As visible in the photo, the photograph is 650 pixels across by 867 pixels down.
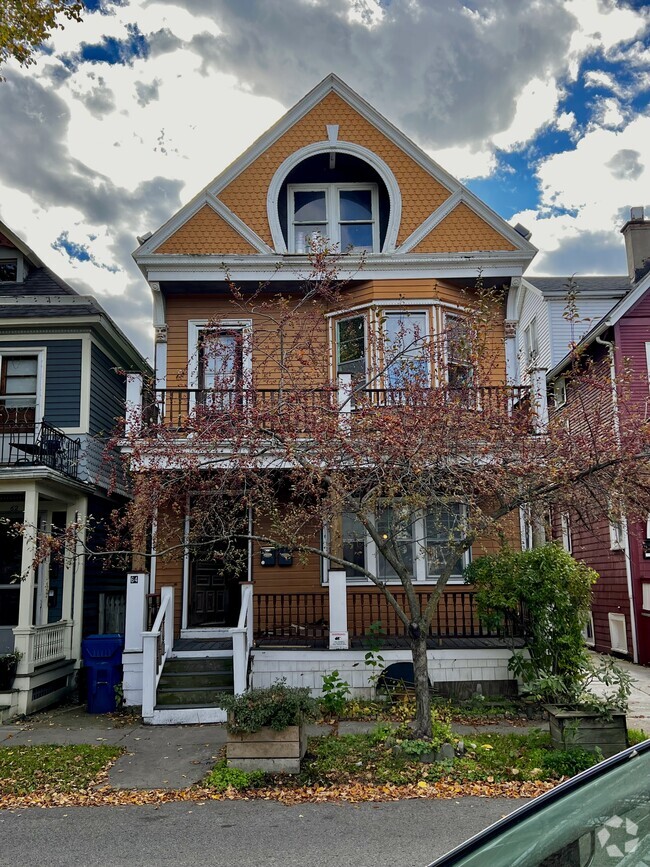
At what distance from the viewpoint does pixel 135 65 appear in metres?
12.5

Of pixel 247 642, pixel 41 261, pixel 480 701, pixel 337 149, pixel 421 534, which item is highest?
pixel 337 149

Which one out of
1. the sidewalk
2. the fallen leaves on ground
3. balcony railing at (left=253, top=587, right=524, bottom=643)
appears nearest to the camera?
the fallen leaves on ground

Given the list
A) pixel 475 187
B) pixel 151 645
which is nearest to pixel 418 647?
pixel 151 645

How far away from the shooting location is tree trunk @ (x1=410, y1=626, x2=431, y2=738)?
24.9 feet

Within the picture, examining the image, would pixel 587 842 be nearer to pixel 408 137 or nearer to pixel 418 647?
pixel 418 647

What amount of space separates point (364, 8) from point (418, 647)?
31.1 ft

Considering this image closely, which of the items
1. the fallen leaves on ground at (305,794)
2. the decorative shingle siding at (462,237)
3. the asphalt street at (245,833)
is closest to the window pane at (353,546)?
the decorative shingle siding at (462,237)

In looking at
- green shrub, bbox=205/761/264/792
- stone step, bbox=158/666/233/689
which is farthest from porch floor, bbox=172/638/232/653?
green shrub, bbox=205/761/264/792

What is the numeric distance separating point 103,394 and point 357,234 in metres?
6.11

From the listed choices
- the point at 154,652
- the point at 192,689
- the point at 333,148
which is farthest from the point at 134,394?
the point at 333,148

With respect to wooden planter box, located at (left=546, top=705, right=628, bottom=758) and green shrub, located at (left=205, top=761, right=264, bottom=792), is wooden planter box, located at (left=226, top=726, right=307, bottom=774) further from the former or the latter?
wooden planter box, located at (left=546, top=705, right=628, bottom=758)

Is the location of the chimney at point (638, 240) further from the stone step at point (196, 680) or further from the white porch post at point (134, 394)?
the stone step at point (196, 680)

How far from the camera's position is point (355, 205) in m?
14.1

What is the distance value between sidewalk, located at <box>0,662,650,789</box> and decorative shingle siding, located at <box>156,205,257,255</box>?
8077mm
